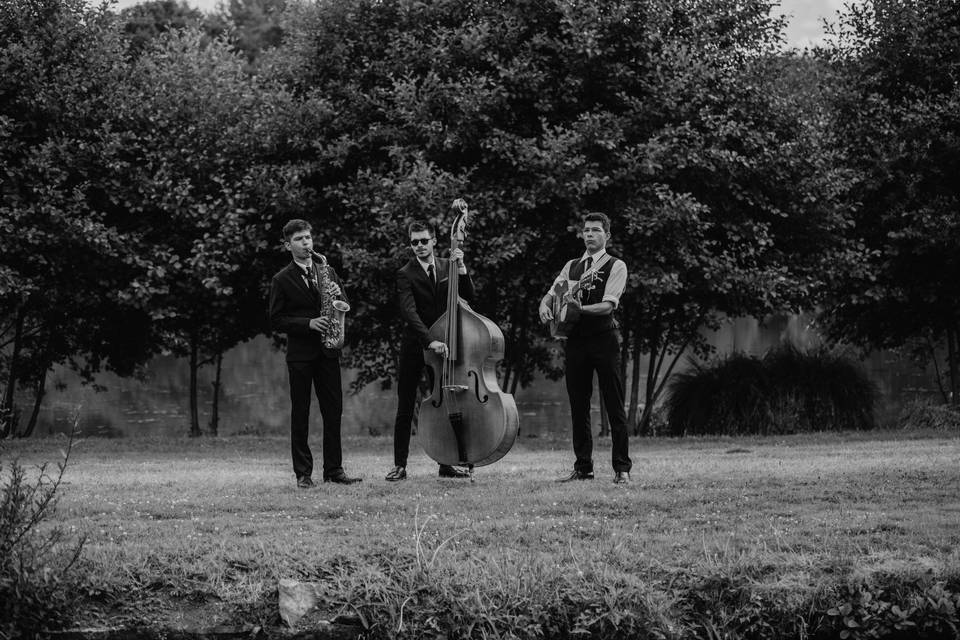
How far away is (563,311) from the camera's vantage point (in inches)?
387

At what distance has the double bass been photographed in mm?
9914

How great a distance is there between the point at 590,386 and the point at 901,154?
11054 millimetres

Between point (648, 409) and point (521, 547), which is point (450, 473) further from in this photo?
point (648, 409)

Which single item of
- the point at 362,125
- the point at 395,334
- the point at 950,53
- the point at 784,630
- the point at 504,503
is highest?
the point at 950,53

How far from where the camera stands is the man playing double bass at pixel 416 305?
10.4m

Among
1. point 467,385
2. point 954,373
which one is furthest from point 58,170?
point 954,373

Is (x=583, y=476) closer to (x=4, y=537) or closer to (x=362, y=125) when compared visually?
(x=4, y=537)

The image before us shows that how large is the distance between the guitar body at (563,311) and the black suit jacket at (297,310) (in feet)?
6.41

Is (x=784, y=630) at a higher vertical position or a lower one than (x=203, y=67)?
lower

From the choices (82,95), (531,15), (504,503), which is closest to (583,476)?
(504,503)

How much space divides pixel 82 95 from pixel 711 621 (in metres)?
14.8

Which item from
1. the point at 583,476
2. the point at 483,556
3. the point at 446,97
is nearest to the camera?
the point at 483,556

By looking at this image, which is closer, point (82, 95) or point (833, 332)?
point (82, 95)

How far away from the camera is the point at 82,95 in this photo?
715 inches
